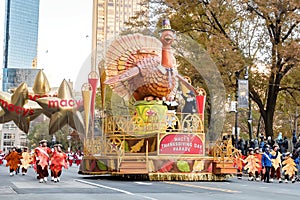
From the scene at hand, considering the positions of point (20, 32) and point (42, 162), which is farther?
point (20, 32)

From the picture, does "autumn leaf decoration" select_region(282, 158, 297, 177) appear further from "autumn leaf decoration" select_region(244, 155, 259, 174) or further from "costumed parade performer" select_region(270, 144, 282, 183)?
"autumn leaf decoration" select_region(244, 155, 259, 174)

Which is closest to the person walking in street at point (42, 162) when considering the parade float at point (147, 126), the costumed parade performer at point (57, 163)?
the costumed parade performer at point (57, 163)

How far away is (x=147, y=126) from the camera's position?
2200 cm

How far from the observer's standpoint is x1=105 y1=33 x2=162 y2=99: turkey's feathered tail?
22.8 metres

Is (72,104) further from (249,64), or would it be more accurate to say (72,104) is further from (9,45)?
(9,45)

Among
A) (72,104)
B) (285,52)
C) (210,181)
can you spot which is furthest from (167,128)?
(72,104)

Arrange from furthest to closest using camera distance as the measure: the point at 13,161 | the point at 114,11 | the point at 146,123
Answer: the point at 114,11 → the point at 13,161 → the point at 146,123

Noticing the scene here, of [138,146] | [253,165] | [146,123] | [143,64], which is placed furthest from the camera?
[253,165]

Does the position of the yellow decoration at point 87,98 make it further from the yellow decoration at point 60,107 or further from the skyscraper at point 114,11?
the skyscraper at point 114,11

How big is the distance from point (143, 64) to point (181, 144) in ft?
12.5

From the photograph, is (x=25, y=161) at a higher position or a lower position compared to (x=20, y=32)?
lower

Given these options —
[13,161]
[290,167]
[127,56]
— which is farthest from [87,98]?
[290,167]

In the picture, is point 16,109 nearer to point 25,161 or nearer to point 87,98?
point 25,161

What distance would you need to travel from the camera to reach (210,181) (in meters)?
21.5
